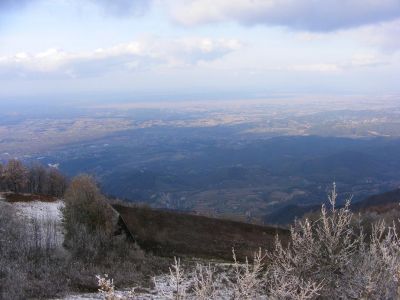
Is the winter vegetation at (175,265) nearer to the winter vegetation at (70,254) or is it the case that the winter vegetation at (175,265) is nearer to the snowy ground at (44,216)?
the winter vegetation at (70,254)

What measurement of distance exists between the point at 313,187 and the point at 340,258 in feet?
519

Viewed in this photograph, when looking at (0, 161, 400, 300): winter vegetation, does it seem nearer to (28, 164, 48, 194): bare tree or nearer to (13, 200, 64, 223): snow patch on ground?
(13, 200, 64, 223): snow patch on ground

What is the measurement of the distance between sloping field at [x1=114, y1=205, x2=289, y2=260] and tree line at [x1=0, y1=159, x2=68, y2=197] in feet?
72.9

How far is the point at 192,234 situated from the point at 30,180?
1339 inches

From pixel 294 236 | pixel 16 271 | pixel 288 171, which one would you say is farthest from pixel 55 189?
pixel 288 171

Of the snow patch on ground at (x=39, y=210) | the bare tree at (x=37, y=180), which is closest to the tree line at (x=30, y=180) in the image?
the bare tree at (x=37, y=180)

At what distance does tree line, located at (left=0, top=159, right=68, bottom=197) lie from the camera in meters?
62.2

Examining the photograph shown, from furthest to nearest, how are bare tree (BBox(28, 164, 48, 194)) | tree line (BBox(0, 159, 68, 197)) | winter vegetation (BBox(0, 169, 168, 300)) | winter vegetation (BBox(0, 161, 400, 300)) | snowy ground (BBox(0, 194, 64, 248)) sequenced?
1. bare tree (BBox(28, 164, 48, 194))
2. tree line (BBox(0, 159, 68, 197))
3. snowy ground (BBox(0, 194, 64, 248))
4. winter vegetation (BBox(0, 169, 168, 300))
5. winter vegetation (BBox(0, 161, 400, 300))

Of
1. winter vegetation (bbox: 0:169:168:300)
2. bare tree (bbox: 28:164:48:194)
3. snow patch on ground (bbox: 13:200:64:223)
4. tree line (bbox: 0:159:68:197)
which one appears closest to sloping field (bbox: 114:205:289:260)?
snow patch on ground (bbox: 13:200:64:223)

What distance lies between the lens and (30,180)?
67.4 m

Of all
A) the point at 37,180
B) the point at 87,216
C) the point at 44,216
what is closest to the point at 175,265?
the point at 87,216

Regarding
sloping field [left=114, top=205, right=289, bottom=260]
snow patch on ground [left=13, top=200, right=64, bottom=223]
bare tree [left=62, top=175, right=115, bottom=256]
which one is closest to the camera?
bare tree [left=62, top=175, right=115, bottom=256]

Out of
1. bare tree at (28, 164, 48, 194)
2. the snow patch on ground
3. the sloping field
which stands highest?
the snow patch on ground

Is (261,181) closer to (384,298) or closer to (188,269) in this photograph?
(188,269)
